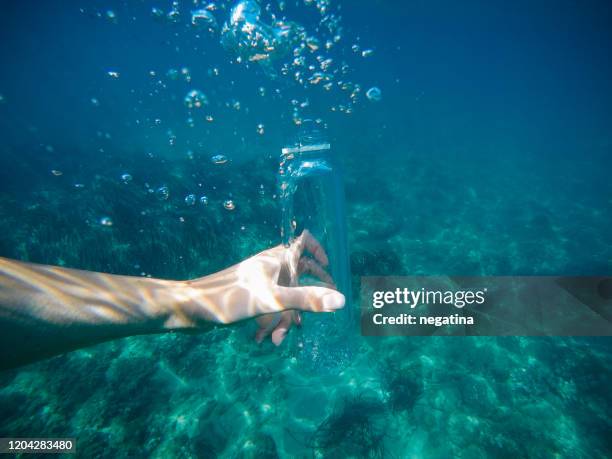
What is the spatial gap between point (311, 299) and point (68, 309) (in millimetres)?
1506

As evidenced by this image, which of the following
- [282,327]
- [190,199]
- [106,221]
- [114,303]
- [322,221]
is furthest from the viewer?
[190,199]

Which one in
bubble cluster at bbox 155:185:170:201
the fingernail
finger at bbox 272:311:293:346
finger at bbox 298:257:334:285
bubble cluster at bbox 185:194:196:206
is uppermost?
bubble cluster at bbox 155:185:170:201

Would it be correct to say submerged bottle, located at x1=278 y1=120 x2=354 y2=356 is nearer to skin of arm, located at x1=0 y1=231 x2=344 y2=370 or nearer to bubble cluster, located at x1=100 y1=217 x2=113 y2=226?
skin of arm, located at x1=0 y1=231 x2=344 y2=370

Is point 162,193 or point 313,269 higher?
point 162,193

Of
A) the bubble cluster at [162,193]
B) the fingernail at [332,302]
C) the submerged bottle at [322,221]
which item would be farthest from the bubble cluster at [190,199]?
the fingernail at [332,302]

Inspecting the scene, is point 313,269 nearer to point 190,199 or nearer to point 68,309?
point 68,309

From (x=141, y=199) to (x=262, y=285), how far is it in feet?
36.9

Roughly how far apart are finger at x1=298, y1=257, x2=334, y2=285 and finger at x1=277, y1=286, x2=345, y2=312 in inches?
72.0

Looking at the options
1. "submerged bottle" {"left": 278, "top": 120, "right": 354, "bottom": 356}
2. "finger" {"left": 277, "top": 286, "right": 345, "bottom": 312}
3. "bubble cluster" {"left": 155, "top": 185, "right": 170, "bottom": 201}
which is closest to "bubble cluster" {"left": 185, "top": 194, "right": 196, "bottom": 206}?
"bubble cluster" {"left": 155, "top": 185, "right": 170, "bottom": 201}

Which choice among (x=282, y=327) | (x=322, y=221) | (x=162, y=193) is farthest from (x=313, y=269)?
(x=162, y=193)

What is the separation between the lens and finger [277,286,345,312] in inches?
85.0

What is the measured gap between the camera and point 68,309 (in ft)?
5.13

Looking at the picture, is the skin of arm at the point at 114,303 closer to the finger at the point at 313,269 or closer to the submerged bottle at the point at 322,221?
the finger at the point at 313,269

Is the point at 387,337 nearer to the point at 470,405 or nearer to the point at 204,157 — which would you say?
the point at 470,405
